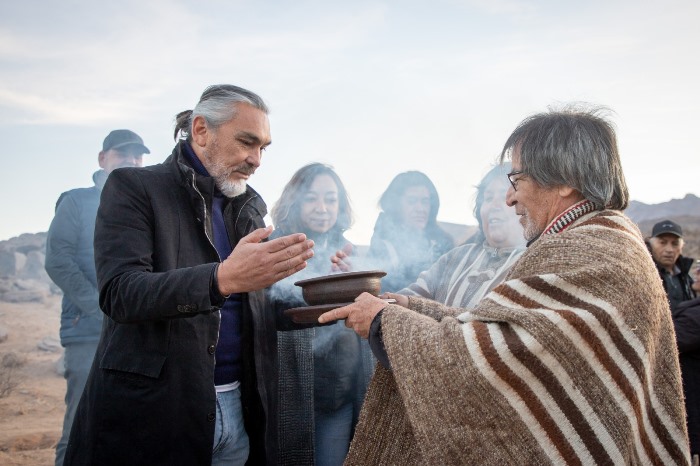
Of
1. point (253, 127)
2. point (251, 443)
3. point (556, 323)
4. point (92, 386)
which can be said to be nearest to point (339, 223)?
point (253, 127)

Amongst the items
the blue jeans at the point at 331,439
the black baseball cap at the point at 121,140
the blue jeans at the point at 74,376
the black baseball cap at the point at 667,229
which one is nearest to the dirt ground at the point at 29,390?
the blue jeans at the point at 74,376

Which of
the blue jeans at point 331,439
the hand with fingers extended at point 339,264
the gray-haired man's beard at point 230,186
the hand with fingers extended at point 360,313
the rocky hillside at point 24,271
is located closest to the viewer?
the hand with fingers extended at point 360,313

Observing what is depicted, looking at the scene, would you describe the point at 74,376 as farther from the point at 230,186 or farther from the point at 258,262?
the point at 258,262

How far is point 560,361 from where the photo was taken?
1.84m

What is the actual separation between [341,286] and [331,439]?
66.2 inches

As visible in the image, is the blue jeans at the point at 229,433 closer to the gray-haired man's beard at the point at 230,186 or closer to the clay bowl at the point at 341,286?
the clay bowl at the point at 341,286

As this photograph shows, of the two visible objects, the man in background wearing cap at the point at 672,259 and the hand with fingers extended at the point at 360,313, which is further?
the man in background wearing cap at the point at 672,259

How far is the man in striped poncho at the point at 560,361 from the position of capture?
185 centimetres

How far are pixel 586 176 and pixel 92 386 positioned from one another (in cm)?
228

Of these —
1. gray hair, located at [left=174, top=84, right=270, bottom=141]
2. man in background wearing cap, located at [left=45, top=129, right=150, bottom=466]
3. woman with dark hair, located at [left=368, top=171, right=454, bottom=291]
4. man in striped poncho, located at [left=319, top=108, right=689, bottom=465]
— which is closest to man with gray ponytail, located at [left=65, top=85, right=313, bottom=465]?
gray hair, located at [left=174, top=84, right=270, bottom=141]

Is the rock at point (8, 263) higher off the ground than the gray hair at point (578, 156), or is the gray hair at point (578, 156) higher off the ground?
the gray hair at point (578, 156)

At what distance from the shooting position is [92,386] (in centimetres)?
234

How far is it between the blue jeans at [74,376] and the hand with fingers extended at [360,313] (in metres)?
3.60

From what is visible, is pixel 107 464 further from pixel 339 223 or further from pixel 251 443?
pixel 339 223
